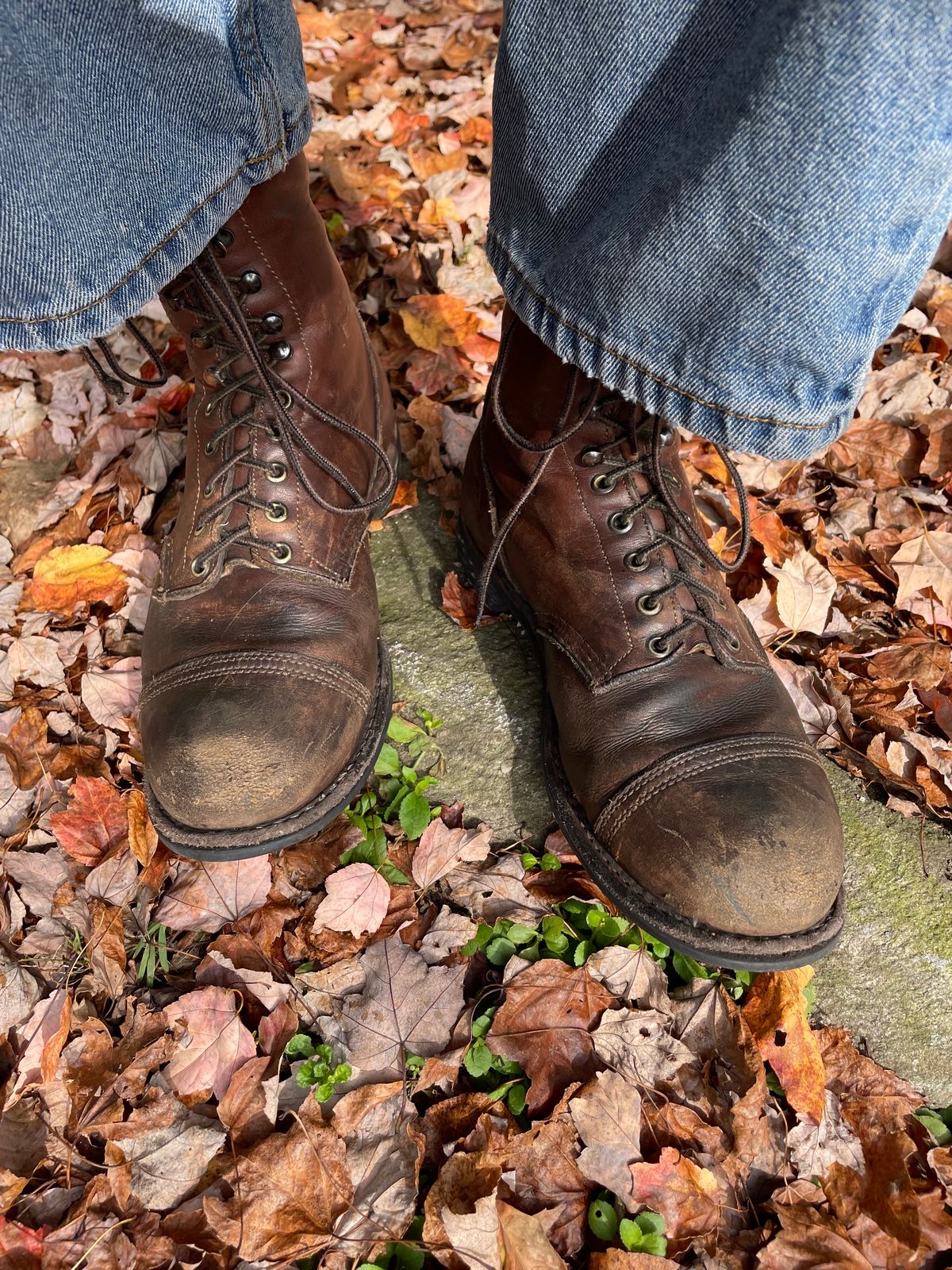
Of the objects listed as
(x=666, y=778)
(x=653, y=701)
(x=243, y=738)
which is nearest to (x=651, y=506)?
(x=653, y=701)

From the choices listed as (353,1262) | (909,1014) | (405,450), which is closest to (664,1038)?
(909,1014)

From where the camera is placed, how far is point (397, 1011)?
142 cm

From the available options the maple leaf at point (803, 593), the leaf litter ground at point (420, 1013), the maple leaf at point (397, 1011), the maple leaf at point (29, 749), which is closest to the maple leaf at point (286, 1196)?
the leaf litter ground at point (420, 1013)

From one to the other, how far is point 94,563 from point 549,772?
1244 mm

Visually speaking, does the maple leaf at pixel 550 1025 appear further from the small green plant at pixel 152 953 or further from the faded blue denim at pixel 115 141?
the faded blue denim at pixel 115 141

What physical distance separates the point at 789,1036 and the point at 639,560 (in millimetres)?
848

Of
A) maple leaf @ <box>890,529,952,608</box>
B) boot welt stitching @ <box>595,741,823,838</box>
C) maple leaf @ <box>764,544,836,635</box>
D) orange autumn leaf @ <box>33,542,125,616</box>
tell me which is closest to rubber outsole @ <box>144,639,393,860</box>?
boot welt stitching @ <box>595,741,823,838</box>

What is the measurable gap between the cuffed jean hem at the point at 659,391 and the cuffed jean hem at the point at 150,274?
402 millimetres

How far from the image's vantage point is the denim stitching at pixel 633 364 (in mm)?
1076

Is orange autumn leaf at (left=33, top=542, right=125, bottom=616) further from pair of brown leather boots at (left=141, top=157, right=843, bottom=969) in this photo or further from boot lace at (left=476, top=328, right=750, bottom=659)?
boot lace at (left=476, top=328, right=750, bottom=659)

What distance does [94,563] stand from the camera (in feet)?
6.62

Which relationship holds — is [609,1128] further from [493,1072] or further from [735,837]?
[735,837]

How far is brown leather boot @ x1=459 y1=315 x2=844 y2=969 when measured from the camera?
4.24ft

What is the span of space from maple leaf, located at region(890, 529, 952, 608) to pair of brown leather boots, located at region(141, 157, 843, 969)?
655 mm
